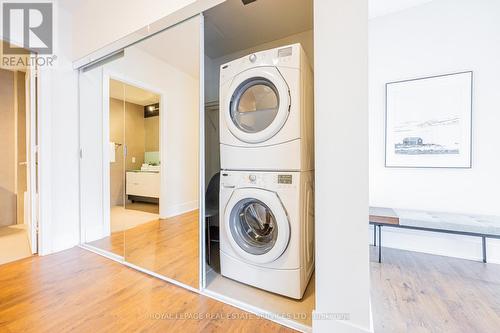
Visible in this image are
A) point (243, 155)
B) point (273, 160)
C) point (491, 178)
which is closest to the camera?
point (273, 160)

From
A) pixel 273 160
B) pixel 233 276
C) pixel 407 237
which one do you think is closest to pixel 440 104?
pixel 407 237

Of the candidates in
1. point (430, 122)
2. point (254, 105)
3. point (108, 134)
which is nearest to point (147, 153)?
point (108, 134)

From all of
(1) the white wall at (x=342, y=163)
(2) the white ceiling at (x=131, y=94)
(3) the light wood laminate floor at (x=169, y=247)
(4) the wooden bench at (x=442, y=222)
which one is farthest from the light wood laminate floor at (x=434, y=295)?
(2) the white ceiling at (x=131, y=94)

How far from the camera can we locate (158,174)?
1.90m

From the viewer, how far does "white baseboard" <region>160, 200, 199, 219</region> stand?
1630 millimetres

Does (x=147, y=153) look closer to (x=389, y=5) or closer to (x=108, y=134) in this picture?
(x=108, y=134)

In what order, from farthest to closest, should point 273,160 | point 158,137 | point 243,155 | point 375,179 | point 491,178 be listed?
point 375,179 < point 491,178 < point 158,137 < point 243,155 < point 273,160

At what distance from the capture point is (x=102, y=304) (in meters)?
1.38

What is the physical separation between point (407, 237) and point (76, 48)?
4086 mm

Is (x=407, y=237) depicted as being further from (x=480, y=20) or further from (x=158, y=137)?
(x=158, y=137)

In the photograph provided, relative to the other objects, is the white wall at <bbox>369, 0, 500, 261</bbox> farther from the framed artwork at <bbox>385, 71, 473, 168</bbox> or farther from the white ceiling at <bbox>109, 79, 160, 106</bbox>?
the white ceiling at <bbox>109, 79, 160, 106</bbox>

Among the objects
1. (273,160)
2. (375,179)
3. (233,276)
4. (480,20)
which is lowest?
(233,276)

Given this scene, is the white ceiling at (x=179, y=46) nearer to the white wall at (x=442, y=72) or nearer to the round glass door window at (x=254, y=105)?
the round glass door window at (x=254, y=105)

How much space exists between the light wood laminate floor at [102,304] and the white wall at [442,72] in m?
2.05
